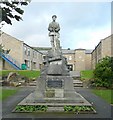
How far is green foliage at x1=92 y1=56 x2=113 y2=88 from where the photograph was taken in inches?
1002

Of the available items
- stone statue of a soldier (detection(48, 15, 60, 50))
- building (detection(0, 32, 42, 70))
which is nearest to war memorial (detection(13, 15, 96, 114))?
stone statue of a soldier (detection(48, 15, 60, 50))

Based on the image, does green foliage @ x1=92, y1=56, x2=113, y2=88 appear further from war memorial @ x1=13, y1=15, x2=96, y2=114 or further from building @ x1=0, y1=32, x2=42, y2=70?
building @ x1=0, y1=32, x2=42, y2=70

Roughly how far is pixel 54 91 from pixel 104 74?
13174 mm

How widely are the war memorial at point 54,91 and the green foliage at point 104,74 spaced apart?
11.0 meters

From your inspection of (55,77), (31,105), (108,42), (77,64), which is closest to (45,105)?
(31,105)

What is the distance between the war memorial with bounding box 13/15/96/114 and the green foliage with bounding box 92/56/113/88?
36.0 ft

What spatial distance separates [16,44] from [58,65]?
1410 inches

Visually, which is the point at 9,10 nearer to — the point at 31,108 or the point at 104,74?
the point at 31,108

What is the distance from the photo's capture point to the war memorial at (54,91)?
1167 cm

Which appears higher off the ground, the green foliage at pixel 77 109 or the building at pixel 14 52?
the building at pixel 14 52

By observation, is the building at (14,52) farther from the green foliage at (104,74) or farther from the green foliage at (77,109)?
the green foliage at (77,109)

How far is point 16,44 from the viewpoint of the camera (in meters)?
49.5

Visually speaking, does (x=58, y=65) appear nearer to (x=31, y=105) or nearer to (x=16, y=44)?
(x=31, y=105)

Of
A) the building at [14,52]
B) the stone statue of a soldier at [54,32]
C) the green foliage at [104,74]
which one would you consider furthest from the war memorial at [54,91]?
the building at [14,52]
